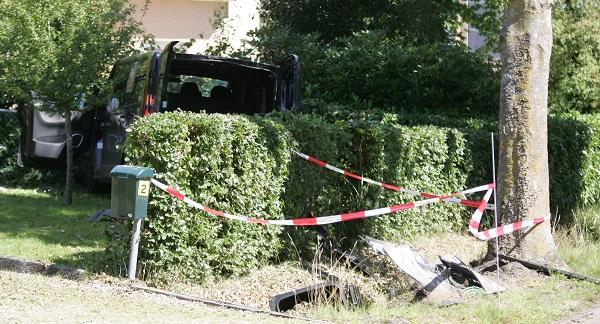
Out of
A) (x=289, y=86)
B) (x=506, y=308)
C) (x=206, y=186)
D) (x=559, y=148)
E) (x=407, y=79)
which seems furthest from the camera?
(x=407, y=79)

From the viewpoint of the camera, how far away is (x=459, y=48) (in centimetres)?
1814

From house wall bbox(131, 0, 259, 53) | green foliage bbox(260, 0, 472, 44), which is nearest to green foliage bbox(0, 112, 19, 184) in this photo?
green foliage bbox(260, 0, 472, 44)

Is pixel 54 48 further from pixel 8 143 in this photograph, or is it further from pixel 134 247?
pixel 134 247

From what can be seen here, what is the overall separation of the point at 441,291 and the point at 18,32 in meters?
6.96

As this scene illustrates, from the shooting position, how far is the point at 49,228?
1131cm

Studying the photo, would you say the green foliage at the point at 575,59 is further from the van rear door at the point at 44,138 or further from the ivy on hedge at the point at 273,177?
the van rear door at the point at 44,138

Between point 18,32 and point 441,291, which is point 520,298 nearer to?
point 441,291

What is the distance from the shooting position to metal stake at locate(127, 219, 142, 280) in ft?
26.5

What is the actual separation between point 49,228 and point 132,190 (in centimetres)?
386

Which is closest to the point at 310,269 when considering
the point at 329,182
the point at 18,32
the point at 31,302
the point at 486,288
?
the point at 329,182

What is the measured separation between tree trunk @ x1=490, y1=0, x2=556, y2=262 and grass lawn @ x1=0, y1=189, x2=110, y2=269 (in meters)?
4.58

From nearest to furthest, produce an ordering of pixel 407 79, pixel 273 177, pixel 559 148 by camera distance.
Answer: pixel 273 177
pixel 559 148
pixel 407 79

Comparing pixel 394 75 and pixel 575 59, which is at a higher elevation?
pixel 575 59

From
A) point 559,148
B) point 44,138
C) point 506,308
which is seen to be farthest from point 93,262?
point 559,148
